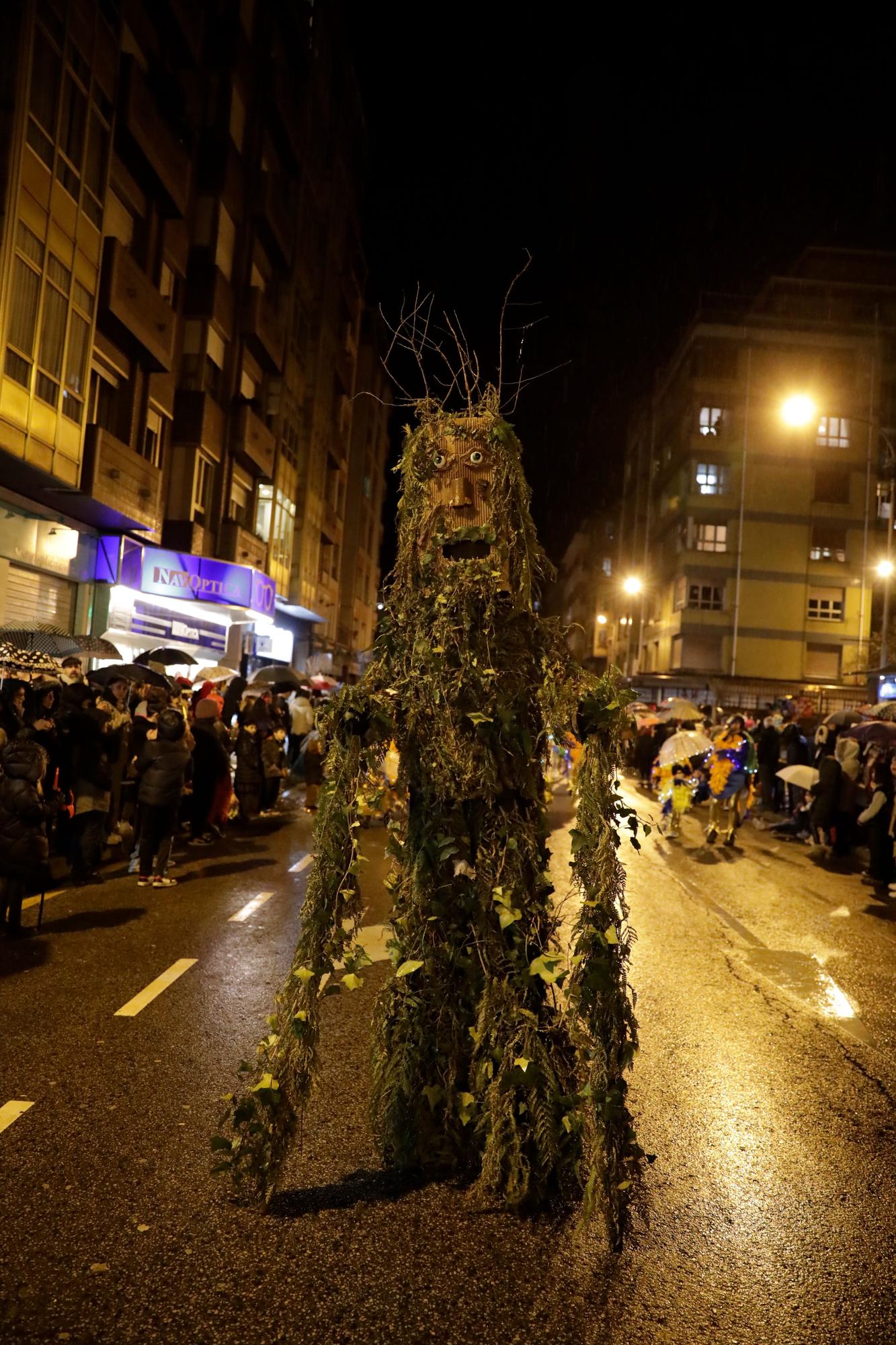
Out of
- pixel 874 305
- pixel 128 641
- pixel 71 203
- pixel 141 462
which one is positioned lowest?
pixel 128 641

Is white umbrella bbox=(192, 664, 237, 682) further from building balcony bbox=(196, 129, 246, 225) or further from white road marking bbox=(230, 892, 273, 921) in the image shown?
building balcony bbox=(196, 129, 246, 225)

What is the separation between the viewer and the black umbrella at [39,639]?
11.8 m

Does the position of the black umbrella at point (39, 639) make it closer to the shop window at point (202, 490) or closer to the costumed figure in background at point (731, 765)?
the costumed figure in background at point (731, 765)

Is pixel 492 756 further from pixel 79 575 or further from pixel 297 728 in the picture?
pixel 79 575

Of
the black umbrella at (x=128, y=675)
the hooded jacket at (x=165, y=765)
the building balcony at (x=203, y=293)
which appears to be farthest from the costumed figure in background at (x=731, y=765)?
the building balcony at (x=203, y=293)

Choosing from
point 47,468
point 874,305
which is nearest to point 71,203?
point 47,468

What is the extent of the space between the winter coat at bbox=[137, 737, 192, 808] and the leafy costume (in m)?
6.10

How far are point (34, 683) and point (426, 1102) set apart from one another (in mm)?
7798

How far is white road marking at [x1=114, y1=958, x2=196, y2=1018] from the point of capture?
5914mm

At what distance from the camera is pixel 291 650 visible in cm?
4178

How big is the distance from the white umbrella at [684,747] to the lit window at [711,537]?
35999 mm

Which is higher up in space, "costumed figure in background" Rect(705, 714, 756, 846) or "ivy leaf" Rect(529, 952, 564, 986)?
"costumed figure in background" Rect(705, 714, 756, 846)

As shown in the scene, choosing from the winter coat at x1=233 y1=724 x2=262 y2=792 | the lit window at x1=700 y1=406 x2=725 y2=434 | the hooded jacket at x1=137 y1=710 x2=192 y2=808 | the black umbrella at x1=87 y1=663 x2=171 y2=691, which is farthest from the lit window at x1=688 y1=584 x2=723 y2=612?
the hooded jacket at x1=137 y1=710 x2=192 y2=808

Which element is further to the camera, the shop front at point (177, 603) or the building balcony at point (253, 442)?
the building balcony at point (253, 442)
